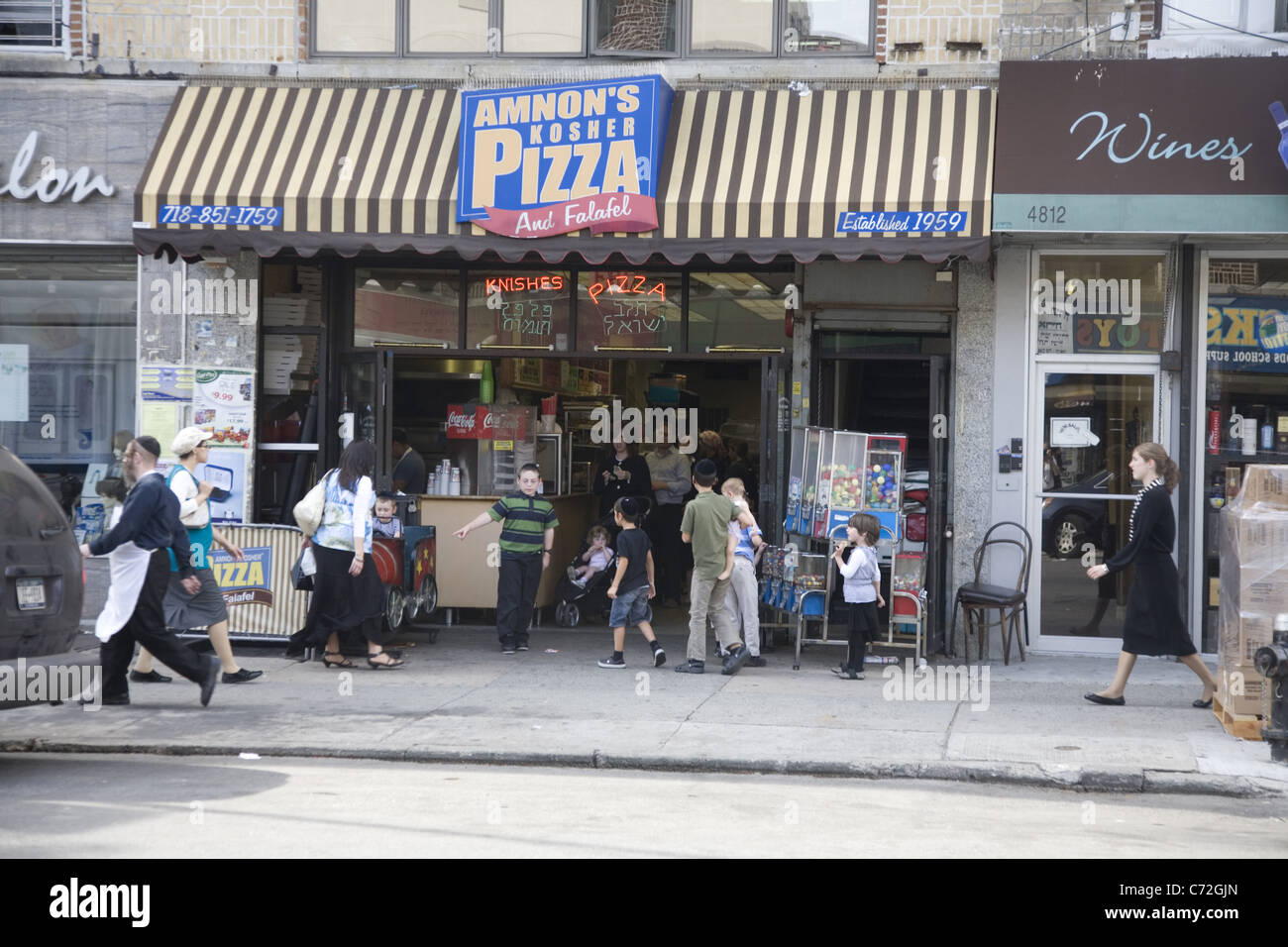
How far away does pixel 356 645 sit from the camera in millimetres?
12031

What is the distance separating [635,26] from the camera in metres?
12.8

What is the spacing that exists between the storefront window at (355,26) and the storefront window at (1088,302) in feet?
21.2

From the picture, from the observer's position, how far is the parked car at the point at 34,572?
767 centimetres

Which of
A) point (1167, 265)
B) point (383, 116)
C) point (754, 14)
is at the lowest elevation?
point (1167, 265)

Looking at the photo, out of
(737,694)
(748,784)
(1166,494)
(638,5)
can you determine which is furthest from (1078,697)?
(638,5)

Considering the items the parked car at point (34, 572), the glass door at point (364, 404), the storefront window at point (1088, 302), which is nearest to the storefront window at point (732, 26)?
the storefront window at point (1088, 302)

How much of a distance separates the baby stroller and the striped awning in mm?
3202

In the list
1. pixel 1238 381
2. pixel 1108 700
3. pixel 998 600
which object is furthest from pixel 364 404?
pixel 1238 381

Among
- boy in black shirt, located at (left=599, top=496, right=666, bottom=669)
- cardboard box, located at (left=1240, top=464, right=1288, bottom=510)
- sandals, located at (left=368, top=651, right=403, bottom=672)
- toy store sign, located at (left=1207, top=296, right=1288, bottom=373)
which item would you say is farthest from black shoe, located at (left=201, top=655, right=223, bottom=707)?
toy store sign, located at (left=1207, top=296, right=1288, bottom=373)

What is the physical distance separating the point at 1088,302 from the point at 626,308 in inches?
164

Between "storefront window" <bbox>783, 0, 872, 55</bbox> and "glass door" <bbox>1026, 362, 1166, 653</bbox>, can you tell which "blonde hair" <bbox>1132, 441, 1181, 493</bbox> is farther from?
"storefront window" <bbox>783, 0, 872, 55</bbox>

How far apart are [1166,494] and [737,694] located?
3.42m

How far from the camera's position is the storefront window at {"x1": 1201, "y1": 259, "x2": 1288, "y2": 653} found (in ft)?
38.9

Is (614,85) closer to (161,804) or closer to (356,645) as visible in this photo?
(356,645)
